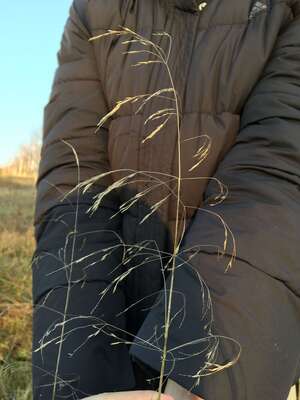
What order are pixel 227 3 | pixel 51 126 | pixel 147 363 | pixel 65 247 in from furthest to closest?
pixel 51 126, pixel 227 3, pixel 65 247, pixel 147 363

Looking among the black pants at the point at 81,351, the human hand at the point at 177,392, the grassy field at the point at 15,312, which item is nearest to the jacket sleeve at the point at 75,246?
the black pants at the point at 81,351

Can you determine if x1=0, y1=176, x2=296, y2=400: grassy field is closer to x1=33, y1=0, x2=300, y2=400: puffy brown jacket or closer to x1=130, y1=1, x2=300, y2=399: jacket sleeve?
x1=33, y1=0, x2=300, y2=400: puffy brown jacket

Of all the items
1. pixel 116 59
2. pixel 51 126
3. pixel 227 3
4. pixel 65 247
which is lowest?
pixel 65 247

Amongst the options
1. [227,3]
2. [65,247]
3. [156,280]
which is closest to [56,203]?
[65,247]

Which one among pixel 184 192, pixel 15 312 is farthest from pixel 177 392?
pixel 15 312

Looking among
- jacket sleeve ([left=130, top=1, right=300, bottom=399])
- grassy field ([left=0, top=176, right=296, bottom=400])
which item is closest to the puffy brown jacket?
jacket sleeve ([left=130, top=1, right=300, bottom=399])

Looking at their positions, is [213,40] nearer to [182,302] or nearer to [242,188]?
[242,188]

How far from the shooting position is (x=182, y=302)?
51.9 inches

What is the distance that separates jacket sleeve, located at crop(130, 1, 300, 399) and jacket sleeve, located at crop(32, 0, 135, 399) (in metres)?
0.26

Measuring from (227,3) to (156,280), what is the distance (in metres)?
0.84

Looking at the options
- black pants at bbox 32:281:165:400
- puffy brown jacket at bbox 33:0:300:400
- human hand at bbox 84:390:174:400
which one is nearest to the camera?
human hand at bbox 84:390:174:400

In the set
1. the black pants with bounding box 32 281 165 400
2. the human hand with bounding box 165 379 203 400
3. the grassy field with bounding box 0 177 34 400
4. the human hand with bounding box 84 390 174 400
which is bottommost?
the grassy field with bounding box 0 177 34 400

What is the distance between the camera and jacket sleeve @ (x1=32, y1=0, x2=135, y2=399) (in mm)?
1636

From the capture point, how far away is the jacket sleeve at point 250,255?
4.14 ft
